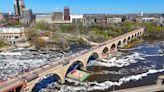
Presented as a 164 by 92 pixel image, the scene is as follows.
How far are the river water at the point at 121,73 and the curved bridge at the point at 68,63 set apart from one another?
2.31 meters

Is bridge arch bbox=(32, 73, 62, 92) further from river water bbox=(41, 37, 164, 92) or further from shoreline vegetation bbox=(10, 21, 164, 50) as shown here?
shoreline vegetation bbox=(10, 21, 164, 50)

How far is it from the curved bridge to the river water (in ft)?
7.59

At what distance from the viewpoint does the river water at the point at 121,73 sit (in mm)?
48000

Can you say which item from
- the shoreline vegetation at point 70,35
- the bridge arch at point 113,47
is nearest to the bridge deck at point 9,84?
the bridge arch at point 113,47

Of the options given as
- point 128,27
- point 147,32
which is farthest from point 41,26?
point 147,32

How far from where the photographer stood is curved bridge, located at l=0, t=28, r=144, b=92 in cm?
4078

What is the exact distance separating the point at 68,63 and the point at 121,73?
13.3 metres

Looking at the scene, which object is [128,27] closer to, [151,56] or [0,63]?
[151,56]

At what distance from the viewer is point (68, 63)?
51438 millimetres

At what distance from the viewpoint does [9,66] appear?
64.8 m

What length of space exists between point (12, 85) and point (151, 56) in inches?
1972

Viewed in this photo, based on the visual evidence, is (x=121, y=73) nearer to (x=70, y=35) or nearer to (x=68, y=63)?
(x=68, y=63)

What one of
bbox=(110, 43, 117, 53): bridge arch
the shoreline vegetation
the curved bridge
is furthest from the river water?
the shoreline vegetation

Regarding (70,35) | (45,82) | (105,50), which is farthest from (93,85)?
(70,35)
